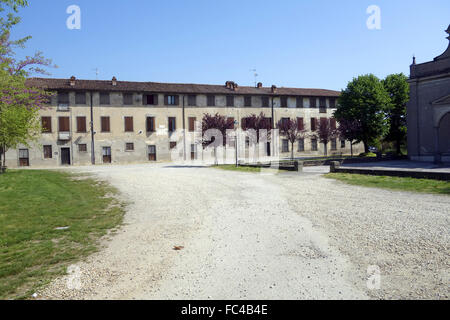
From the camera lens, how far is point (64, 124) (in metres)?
34.1

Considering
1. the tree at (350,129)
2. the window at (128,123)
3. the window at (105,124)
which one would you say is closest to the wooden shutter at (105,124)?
the window at (105,124)

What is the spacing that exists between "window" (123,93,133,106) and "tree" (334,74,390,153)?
24.6 meters

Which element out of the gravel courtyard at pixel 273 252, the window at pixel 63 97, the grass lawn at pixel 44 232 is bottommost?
the gravel courtyard at pixel 273 252

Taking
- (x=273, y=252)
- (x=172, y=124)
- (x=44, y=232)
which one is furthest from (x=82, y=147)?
(x=273, y=252)

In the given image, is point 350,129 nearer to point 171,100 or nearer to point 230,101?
point 230,101

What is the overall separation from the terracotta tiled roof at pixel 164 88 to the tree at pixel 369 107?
9217mm

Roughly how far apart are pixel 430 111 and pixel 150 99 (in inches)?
1124

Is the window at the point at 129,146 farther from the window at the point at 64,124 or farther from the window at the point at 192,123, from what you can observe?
the window at the point at 192,123

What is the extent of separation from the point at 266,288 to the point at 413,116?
1080 inches

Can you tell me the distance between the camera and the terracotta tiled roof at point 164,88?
34.4m

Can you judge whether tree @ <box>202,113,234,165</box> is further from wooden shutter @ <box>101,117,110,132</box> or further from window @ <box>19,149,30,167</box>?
window @ <box>19,149,30,167</box>

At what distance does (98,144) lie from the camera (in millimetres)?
35406
